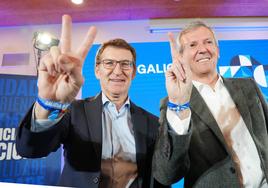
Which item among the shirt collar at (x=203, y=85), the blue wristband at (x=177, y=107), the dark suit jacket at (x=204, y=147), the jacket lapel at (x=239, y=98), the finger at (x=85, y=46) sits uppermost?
the finger at (x=85, y=46)

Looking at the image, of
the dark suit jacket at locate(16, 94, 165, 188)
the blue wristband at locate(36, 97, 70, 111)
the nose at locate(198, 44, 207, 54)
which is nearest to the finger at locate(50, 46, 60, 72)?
the blue wristband at locate(36, 97, 70, 111)

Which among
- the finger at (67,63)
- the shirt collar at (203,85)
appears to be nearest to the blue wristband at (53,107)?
the finger at (67,63)

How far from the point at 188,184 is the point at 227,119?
0.33 meters

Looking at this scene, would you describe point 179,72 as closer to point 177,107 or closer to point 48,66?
point 177,107

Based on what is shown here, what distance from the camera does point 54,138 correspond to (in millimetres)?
964

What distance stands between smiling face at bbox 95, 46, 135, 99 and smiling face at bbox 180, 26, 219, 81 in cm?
29

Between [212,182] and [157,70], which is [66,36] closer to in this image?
[212,182]

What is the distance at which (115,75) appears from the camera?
133 centimetres

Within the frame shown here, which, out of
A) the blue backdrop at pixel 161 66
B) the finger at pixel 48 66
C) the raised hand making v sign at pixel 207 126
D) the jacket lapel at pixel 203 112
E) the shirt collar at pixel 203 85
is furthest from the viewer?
the blue backdrop at pixel 161 66

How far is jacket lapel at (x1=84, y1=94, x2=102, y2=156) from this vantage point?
113 cm

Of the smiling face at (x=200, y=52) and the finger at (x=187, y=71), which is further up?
the smiling face at (x=200, y=52)

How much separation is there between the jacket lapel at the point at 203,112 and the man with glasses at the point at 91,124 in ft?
0.76

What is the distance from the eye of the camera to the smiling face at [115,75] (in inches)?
52.6

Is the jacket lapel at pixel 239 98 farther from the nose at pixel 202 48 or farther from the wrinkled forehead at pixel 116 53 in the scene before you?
the wrinkled forehead at pixel 116 53
